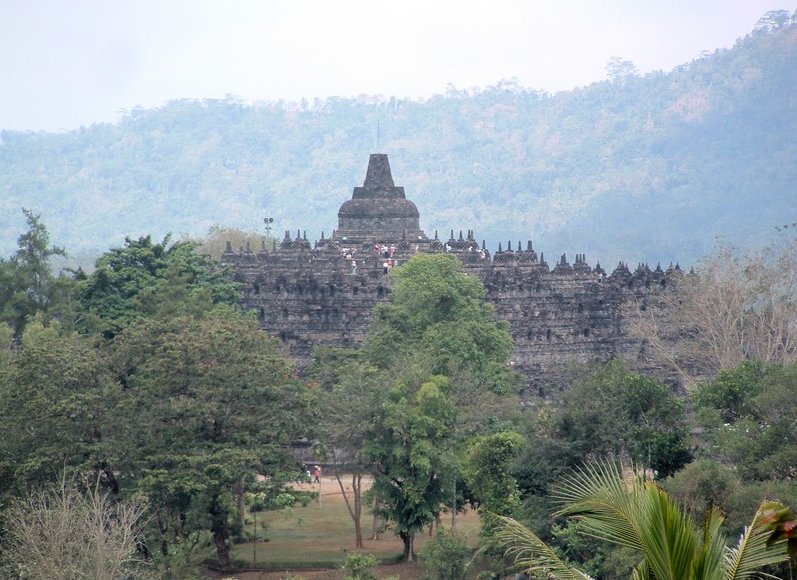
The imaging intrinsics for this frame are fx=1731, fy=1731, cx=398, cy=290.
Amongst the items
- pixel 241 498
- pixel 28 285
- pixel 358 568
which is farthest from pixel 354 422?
pixel 28 285

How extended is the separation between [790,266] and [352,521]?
67.6 feet

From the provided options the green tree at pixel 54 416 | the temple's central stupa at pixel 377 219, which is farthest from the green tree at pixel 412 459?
the temple's central stupa at pixel 377 219

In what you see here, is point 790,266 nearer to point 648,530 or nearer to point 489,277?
point 489,277

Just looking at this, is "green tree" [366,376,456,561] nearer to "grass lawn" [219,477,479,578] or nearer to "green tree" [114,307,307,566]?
"grass lawn" [219,477,479,578]

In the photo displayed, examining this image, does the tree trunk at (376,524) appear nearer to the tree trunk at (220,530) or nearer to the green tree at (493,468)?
the green tree at (493,468)

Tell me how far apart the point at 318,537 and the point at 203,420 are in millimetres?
5141

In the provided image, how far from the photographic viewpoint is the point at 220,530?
3853 centimetres

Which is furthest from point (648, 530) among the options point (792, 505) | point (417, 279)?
point (417, 279)

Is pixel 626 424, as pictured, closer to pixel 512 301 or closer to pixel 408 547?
pixel 408 547

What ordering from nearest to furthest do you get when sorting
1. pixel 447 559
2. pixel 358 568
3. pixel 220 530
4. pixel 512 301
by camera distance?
pixel 358 568 < pixel 447 559 < pixel 220 530 < pixel 512 301

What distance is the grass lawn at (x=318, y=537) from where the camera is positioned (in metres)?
39.7

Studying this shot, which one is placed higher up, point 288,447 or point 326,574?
point 288,447

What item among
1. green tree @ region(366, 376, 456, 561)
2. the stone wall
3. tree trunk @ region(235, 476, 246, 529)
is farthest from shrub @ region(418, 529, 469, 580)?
the stone wall

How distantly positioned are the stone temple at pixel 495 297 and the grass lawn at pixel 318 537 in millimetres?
14997
